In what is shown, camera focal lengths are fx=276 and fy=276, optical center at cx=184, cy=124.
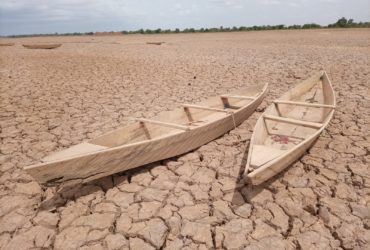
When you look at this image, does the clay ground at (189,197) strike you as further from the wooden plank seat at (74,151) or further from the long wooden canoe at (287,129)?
the wooden plank seat at (74,151)

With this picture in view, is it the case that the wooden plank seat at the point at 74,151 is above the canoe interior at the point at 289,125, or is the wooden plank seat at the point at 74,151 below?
above

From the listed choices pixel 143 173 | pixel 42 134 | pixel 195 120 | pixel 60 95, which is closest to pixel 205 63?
pixel 60 95

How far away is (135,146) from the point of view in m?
2.89

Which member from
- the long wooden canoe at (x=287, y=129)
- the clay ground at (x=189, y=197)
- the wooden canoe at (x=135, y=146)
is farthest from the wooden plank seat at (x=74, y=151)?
the long wooden canoe at (x=287, y=129)

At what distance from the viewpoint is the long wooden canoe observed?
265 cm

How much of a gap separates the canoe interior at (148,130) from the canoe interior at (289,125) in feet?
2.75

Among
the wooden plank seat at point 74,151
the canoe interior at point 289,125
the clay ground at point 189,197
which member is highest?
the wooden plank seat at point 74,151

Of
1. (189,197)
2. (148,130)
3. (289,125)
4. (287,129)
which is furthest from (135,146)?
(289,125)

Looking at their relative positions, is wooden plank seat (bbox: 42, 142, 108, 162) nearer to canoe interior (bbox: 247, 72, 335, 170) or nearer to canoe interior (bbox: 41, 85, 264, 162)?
canoe interior (bbox: 41, 85, 264, 162)

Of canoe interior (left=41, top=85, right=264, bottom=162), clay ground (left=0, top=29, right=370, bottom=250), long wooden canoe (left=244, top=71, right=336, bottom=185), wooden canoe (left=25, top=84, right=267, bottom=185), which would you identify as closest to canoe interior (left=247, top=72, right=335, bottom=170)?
long wooden canoe (left=244, top=71, right=336, bottom=185)

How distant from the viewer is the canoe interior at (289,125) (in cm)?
285

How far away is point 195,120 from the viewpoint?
4586mm

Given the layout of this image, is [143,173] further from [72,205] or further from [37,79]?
[37,79]

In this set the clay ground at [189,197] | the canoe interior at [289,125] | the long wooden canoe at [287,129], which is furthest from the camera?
the canoe interior at [289,125]
